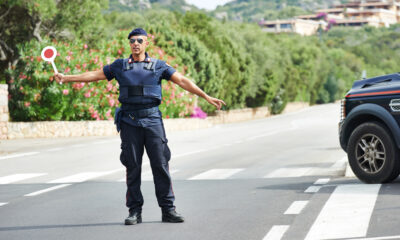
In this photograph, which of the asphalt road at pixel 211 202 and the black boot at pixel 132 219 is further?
the black boot at pixel 132 219

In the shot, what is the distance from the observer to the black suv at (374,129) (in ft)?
36.9

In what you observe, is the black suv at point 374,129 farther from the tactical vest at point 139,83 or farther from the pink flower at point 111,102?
the pink flower at point 111,102

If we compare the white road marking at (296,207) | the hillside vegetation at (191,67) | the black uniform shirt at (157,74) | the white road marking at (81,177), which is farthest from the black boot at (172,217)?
the hillside vegetation at (191,67)

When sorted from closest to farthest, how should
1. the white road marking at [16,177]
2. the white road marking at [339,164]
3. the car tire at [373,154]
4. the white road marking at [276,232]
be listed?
the white road marking at [276,232] < the car tire at [373,154] < the white road marking at [16,177] < the white road marking at [339,164]

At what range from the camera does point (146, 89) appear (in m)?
8.33

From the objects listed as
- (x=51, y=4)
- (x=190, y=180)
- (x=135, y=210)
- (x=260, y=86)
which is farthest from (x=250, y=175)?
(x=260, y=86)

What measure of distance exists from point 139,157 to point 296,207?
81.8 inches

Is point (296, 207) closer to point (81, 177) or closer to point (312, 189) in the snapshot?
point (312, 189)

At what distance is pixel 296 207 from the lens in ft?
31.3

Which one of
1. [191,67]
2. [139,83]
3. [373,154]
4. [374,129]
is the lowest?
[373,154]

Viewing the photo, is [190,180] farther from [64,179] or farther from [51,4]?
[51,4]

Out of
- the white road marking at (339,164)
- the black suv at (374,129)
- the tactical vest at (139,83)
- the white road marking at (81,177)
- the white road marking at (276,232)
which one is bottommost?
the white road marking at (339,164)

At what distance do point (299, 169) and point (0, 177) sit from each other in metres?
5.43

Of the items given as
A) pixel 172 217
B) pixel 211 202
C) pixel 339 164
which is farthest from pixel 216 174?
pixel 172 217
